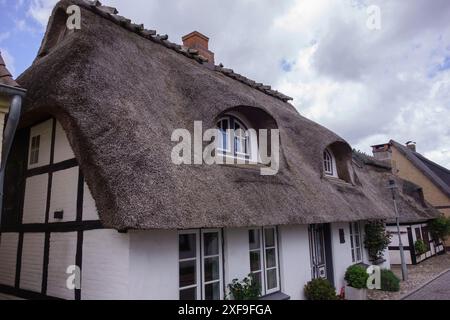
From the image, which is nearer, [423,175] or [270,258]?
[270,258]

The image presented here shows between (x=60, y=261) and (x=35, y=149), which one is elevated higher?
(x=35, y=149)

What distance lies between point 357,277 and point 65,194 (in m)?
8.04

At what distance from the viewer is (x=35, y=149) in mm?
7422

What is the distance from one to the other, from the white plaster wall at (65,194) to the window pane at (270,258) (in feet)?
13.7

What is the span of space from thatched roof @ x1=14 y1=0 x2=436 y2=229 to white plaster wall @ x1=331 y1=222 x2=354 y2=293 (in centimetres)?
121

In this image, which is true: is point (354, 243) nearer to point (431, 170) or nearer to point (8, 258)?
point (8, 258)

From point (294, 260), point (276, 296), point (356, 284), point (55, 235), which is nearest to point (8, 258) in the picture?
point (55, 235)

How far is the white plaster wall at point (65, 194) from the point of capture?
20.0 feet

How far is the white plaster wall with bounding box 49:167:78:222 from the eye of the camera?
611 cm

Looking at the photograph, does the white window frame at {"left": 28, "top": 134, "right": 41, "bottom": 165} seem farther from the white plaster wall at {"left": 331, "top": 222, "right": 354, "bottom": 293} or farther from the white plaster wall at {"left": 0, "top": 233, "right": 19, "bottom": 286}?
the white plaster wall at {"left": 331, "top": 222, "right": 354, "bottom": 293}

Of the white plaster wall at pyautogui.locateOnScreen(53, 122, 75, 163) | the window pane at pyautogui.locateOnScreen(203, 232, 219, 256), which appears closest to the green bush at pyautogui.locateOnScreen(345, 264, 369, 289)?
the window pane at pyautogui.locateOnScreen(203, 232, 219, 256)

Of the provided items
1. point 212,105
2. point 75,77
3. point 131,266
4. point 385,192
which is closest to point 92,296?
point 131,266

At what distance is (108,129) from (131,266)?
205 cm

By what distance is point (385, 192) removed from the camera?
17.0 metres
